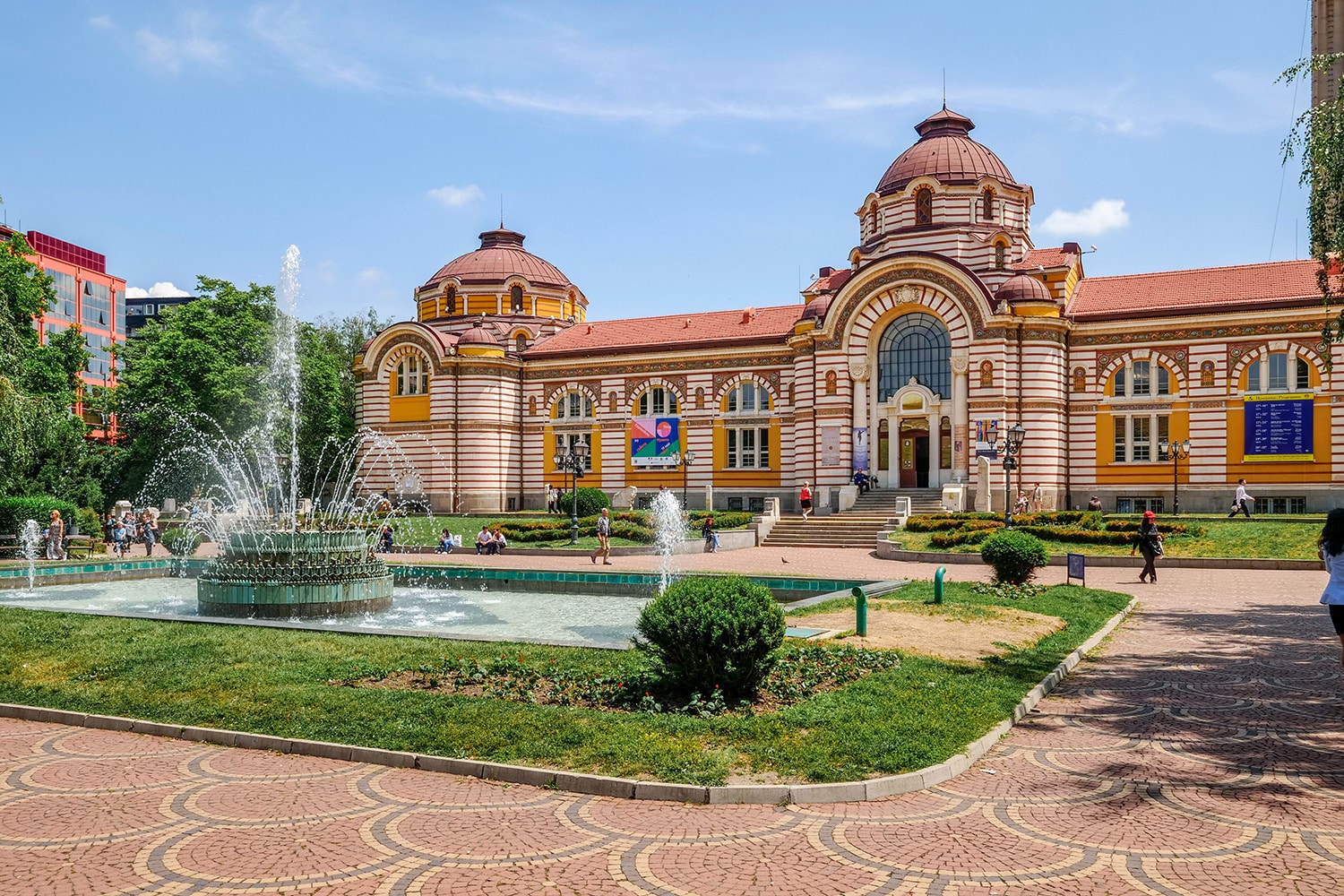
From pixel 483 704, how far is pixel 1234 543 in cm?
2502

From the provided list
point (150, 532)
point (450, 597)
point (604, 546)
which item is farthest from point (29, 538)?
point (604, 546)

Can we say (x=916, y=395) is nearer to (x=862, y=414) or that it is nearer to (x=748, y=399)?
(x=862, y=414)

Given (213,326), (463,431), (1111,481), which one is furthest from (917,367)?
(213,326)

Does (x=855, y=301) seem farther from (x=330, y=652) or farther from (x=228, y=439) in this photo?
(x=330, y=652)

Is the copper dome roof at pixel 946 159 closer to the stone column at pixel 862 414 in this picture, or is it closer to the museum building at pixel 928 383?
the museum building at pixel 928 383

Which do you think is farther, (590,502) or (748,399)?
(748,399)

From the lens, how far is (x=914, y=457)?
42.2m

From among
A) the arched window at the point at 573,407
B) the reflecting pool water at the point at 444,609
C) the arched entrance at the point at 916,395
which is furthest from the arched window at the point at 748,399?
the reflecting pool water at the point at 444,609

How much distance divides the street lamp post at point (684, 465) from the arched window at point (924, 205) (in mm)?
14377

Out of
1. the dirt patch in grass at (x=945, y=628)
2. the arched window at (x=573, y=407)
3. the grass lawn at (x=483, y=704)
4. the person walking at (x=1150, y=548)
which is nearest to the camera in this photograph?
the grass lawn at (x=483, y=704)

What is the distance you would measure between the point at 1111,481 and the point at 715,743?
116 feet

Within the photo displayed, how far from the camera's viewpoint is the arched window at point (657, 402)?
4762 cm

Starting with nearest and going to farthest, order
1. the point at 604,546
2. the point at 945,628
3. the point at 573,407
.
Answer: the point at 945,628 → the point at 604,546 → the point at 573,407

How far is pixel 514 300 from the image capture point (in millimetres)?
54844
